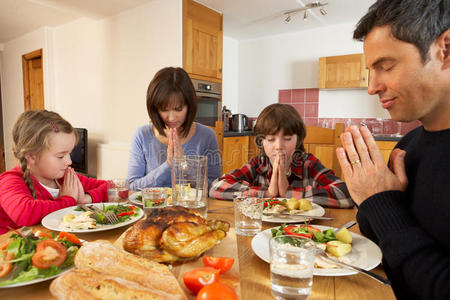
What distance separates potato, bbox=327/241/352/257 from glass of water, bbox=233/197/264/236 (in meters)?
0.24

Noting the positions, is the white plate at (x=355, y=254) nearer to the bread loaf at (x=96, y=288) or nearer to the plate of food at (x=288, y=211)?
the plate of food at (x=288, y=211)

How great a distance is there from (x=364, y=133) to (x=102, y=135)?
4.28 metres

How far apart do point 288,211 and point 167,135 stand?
1.16 meters

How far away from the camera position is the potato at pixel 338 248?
2.53ft

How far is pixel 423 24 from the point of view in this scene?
2.44 ft

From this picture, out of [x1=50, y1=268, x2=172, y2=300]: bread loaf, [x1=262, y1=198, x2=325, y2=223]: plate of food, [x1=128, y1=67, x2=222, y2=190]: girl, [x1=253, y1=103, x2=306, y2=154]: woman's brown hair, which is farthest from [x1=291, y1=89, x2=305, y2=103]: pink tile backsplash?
[x1=50, y1=268, x2=172, y2=300]: bread loaf

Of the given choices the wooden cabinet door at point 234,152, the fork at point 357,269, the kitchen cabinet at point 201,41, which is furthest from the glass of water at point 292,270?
the wooden cabinet door at point 234,152

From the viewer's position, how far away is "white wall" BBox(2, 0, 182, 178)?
3619mm

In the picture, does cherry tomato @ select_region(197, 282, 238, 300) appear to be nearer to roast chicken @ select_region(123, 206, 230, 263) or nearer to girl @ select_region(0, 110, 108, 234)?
roast chicken @ select_region(123, 206, 230, 263)

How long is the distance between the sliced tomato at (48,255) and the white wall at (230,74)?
498 centimetres

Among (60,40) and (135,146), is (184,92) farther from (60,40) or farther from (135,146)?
(60,40)

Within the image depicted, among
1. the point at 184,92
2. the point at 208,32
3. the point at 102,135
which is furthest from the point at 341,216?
the point at 102,135

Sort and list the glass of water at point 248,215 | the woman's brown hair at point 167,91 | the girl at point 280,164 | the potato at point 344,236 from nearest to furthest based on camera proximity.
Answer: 1. the potato at point 344,236
2. the glass of water at point 248,215
3. the girl at point 280,164
4. the woman's brown hair at point 167,91

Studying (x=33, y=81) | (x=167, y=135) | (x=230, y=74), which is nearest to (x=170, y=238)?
(x=167, y=135)
